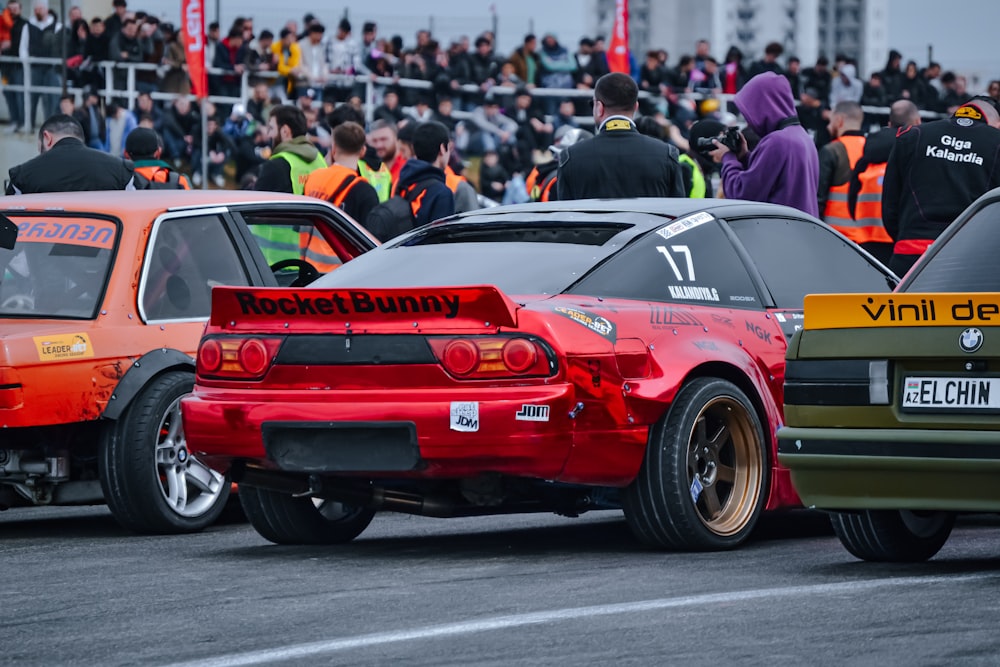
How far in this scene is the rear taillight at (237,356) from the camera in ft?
23.6

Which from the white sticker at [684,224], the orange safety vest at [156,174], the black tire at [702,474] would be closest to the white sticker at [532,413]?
the black tire at [702,474]

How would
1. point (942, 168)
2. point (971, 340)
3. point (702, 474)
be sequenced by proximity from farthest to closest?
point (942, 168) → point (702, 474) → point (971, 340)

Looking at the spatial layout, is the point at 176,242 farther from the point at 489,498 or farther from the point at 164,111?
the point at 164,111

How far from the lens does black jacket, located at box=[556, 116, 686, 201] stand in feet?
33.3

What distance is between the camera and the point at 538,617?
5.64 metres

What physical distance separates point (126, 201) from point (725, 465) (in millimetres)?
3156

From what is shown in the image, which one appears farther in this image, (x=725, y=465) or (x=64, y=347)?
(x=64, y=347)

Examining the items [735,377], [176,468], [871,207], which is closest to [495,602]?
[735,377]

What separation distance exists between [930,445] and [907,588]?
18.5 inches

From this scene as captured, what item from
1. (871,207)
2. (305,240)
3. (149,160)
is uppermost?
(149,160)

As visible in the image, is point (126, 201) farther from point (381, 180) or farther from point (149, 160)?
point (381, 180)

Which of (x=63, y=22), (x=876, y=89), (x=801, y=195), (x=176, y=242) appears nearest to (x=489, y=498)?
(x=176, y=242)

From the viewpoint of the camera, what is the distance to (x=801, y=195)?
10578 mm

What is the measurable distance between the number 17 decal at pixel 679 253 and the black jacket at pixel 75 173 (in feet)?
14.8
